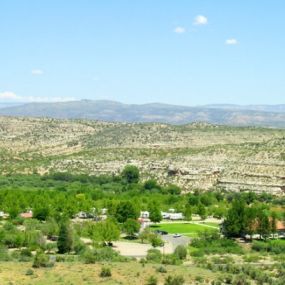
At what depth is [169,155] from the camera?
159500 millimetres

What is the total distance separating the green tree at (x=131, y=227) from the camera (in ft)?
277

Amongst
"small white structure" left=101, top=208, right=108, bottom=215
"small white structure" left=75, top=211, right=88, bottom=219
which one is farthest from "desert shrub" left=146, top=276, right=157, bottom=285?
"small white structure" left=75, top=211, right=88, bottom=219

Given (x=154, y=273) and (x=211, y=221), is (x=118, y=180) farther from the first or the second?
(x=154, y=273)

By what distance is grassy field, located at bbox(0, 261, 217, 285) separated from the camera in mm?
52438

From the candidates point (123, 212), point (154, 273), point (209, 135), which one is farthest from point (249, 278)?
point (209, 135)

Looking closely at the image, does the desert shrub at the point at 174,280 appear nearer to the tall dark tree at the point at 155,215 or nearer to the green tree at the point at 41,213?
the green tree at the point at 41,213

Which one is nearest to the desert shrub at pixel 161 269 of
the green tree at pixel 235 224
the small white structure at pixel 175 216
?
the green tree at pixel 235 224

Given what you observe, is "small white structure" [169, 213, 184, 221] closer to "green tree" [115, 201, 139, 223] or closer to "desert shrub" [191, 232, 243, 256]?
"green tree" [115, 201, 139, 223]

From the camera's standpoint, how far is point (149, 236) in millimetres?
81562

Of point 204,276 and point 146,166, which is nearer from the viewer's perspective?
point 204,276

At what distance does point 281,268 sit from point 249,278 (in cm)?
738

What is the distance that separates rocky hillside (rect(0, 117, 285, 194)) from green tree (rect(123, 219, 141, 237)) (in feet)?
153

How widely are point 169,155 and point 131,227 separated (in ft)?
249

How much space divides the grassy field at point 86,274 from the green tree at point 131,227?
2345 cm
